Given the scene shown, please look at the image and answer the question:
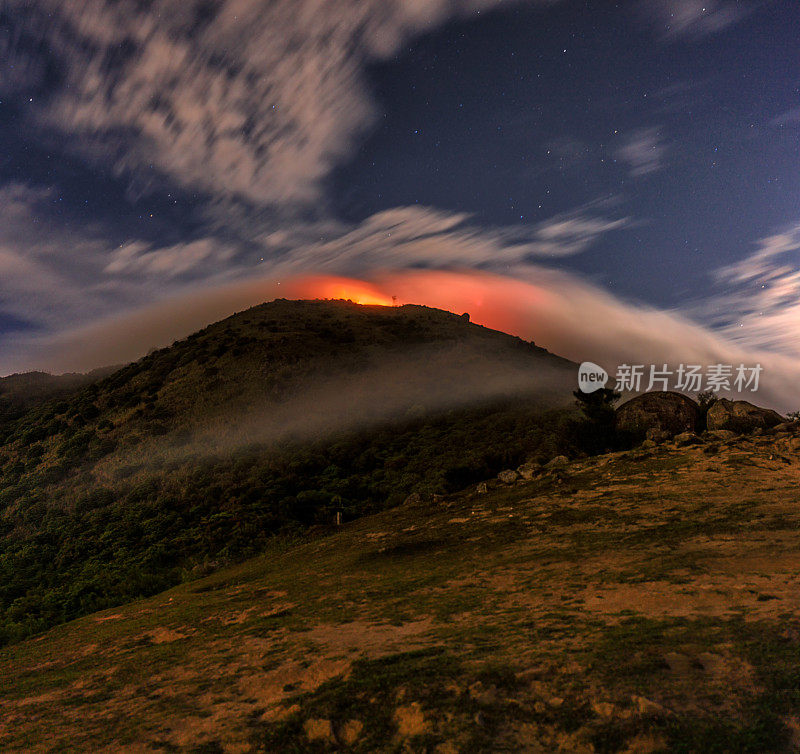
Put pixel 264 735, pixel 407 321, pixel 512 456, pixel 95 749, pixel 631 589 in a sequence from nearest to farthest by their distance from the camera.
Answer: pixel 264 735 < pixel 95 749 < pixel 631 589 < pixel 512 456 < pixel 407 321

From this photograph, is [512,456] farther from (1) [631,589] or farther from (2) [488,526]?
(1) [631,589]

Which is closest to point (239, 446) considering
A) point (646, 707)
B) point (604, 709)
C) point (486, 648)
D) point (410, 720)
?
point (486, 648)

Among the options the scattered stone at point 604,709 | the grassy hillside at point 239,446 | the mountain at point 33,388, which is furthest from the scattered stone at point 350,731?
the mountain at point 33,388

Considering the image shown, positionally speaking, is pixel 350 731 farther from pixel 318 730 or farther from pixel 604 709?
pixel 604 709

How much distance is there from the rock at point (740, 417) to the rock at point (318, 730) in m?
28.4

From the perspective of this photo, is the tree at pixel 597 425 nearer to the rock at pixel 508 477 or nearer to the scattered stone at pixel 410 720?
the rock at pixel 508 477

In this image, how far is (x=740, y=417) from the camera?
88.9 feet

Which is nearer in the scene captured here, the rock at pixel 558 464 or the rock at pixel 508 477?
the rock at pixel 558 464

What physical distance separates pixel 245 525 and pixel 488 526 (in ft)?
53.1

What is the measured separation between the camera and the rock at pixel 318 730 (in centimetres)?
427

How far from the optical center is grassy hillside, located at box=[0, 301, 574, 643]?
79.4 feet

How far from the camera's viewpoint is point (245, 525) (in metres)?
25.4

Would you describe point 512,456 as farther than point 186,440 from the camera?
No

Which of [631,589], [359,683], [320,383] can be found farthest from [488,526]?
[320,383]
